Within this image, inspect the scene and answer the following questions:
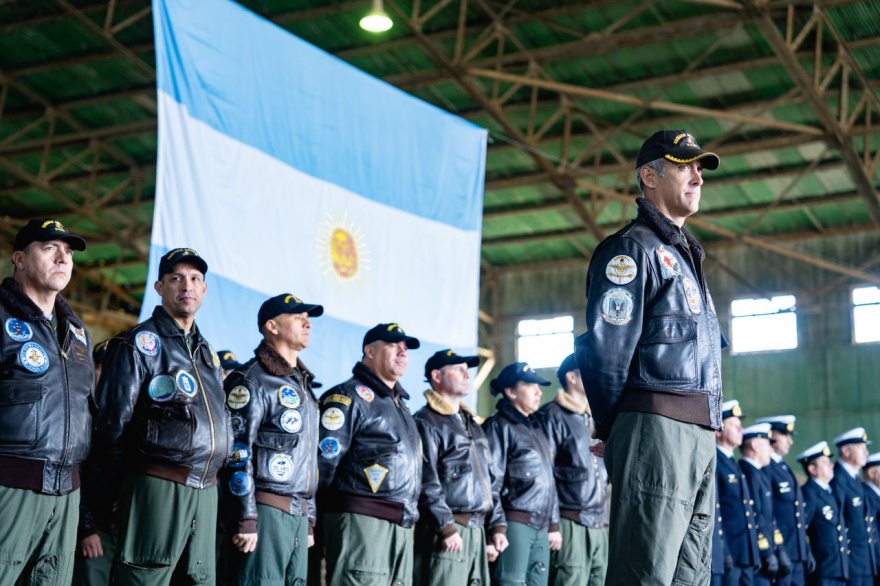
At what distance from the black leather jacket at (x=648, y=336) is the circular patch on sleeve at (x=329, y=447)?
2535 mm

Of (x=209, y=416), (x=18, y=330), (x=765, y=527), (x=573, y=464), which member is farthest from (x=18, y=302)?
(x=765, y=527)

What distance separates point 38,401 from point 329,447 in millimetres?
2085

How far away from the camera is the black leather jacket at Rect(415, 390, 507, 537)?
250 inches

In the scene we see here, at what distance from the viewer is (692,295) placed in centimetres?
358

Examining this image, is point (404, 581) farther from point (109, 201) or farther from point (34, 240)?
point (109, 201)

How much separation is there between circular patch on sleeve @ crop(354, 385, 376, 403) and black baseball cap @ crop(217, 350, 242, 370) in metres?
1.07

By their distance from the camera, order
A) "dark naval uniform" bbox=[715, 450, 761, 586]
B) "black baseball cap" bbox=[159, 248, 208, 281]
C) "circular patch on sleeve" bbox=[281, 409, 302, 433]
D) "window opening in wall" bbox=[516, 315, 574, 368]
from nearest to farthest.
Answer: "black baseball cap" bbox=[159, 248, 208, 281], "circular patch on sleeve" bbox=[281, 409, 302, 433], "dark naval uniform" bbox=[715, 450, 761, 586], "window opening in wall" bbox=[516, 315, 574, 368]

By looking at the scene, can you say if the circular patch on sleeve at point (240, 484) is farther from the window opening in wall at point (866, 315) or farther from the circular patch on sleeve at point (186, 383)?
the window opening in wall at point (866, 315)

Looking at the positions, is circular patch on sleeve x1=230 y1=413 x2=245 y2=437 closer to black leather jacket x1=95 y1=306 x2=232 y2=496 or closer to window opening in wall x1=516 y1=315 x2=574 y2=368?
black leather jacket x1=95 y1=306 x2=232 y2=496

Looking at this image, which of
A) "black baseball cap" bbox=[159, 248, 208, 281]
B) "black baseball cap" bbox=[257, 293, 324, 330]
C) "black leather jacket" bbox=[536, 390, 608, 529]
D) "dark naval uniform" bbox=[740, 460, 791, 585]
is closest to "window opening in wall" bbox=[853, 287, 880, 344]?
"dark naval uniform" bbox=[740, 460, 791, 585]

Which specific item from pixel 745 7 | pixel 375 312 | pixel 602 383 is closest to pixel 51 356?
pixel 602 383

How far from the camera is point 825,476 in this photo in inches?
398

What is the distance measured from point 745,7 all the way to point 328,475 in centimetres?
874

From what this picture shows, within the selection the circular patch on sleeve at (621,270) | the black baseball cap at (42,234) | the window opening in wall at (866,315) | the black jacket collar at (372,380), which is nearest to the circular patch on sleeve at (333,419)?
the black jacket collar at (372,380)
